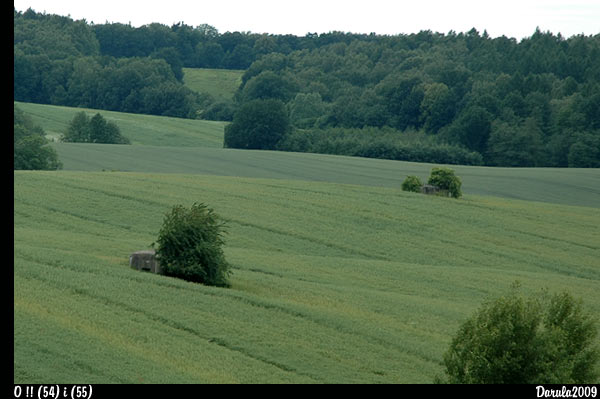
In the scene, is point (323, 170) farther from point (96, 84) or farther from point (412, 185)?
point (96, 84)

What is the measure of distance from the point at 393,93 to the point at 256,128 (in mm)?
41006

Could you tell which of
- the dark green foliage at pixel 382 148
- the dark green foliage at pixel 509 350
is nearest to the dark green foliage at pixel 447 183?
the dark green foliage at pixel 509 350

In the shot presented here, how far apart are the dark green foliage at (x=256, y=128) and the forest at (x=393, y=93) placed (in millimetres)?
1610

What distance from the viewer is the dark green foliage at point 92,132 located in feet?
342

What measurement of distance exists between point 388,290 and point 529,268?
40.8 feet

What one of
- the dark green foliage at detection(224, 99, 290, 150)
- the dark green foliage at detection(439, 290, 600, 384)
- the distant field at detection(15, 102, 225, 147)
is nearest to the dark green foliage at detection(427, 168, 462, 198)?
the dark green foliage at detection(439, 290, 600, 384)

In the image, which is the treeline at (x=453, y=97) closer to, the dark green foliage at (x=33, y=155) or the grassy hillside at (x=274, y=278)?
the dark green foliage at (x=33, y=155)

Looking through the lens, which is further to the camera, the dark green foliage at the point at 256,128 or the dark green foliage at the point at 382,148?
the dark green foliage at the point at 256,128

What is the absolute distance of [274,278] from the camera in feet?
99.0

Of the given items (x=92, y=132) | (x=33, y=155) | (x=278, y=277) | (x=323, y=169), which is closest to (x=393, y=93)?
(x=92, y=132)

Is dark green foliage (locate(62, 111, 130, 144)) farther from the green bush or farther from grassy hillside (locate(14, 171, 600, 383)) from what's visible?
the green bush

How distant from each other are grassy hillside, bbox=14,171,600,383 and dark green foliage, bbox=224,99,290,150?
52688 millimetres

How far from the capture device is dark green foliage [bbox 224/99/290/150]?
114312mm

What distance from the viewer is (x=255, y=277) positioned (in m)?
29.9
